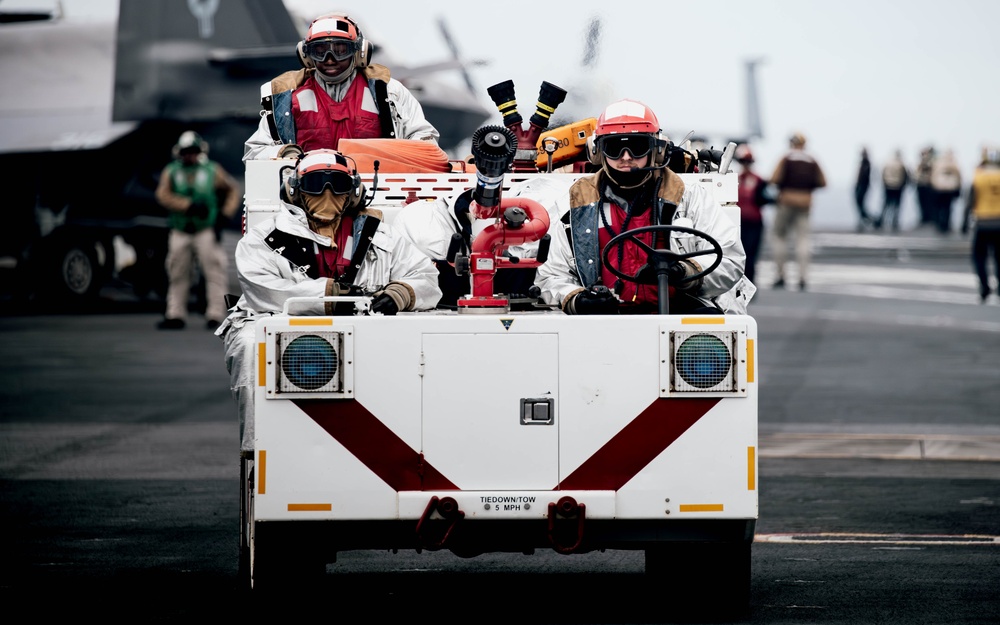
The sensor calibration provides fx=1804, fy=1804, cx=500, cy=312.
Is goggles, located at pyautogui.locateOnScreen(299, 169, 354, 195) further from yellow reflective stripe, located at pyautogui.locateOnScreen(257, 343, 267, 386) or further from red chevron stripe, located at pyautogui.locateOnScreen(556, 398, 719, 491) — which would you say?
red chevron stripe, located at pyautogui.locateOnScreen(556, 398, 719, 491)

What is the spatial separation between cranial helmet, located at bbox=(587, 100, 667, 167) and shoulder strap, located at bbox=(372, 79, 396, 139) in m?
2.26

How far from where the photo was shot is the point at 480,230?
7.96 m

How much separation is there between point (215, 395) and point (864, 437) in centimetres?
623

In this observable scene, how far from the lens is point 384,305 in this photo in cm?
732

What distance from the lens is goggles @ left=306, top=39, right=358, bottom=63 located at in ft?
31.7

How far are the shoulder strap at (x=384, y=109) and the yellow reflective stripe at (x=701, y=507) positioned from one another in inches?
147

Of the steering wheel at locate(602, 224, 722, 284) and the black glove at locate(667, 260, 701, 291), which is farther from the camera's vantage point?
the black glove at locate(667, 260, 701, 291)

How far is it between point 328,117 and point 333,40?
452mm

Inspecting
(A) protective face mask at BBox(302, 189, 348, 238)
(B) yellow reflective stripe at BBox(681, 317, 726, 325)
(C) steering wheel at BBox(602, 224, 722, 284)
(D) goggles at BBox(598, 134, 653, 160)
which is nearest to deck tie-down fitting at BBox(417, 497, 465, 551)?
(B) yellow reflective stripe at BBox(681, 317, 726, 325)

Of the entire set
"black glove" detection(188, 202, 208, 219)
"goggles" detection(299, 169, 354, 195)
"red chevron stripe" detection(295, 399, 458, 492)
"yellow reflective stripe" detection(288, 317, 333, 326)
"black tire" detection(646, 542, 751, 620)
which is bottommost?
"black tire" detection(646, 542, 751, 620)

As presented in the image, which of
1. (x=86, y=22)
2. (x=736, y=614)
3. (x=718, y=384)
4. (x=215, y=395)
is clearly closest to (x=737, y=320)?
(x=718, y=384)

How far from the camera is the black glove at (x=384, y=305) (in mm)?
7324

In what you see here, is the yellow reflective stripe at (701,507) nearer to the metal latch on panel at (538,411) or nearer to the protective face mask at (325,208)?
the metal latch on panel at (538,411)

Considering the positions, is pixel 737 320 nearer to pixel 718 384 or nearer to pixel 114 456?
pixel 718 384
